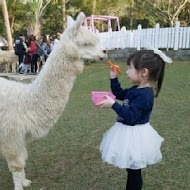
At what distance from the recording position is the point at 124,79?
7.81m

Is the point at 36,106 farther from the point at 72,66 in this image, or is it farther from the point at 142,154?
the point at 142,154

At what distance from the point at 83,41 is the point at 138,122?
76 cm

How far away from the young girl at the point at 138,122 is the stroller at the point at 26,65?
10.1m

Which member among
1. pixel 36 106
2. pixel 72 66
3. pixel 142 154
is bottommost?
pixel 142 154

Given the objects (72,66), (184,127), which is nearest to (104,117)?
(184,127)

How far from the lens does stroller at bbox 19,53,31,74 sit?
1170 cm

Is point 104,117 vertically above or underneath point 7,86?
underneath

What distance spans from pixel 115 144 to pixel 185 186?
904 millimetres

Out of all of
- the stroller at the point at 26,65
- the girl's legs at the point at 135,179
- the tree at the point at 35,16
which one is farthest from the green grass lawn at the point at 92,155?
the tree at the point at 35,16

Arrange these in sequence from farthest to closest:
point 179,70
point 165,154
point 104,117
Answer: point 179,70 → point 104,117 → point 165,154

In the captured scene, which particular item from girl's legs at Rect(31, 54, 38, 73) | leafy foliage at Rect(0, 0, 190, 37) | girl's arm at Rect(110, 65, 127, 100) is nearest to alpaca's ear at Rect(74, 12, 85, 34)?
girl's arm at Rect(110, 65, 127, 100)

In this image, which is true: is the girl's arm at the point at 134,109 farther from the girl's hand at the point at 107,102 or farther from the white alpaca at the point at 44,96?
the white alpaca at the point at 44,96

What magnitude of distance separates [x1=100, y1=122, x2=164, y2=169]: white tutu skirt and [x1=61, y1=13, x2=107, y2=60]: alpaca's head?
61cm

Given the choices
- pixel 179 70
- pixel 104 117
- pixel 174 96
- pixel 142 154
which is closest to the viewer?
pixel 142 154
